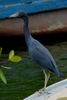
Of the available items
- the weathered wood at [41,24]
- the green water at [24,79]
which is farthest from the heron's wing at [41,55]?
the weathered wood at [41,24]

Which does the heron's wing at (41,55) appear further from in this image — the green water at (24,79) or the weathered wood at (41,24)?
the weathered wood at (41,24)

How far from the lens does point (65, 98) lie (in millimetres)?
4887

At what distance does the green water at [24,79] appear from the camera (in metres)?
7.72

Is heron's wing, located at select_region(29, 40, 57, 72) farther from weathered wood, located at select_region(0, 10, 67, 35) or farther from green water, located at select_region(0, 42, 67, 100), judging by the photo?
weathered wood, located at select_region(0, 10, 67, 35)

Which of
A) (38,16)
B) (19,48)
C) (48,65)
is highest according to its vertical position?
(48,65)

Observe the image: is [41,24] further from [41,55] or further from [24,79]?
[41,55]

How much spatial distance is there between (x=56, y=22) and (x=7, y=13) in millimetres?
1381

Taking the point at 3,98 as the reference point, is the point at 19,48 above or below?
below

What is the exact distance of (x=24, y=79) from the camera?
28.1ft

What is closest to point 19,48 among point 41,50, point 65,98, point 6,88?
point 6,88

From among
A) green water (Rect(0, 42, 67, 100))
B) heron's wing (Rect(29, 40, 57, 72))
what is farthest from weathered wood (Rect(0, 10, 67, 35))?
heron's wing (Rect(29, 40, 57, 72))

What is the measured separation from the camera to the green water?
25.3 ft

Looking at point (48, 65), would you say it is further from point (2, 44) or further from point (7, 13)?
point (2, 44)

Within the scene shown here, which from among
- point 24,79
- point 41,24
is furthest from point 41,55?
point 41,24
